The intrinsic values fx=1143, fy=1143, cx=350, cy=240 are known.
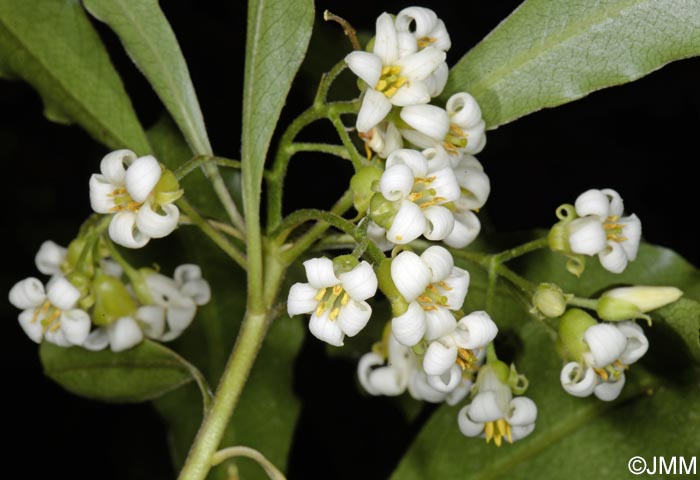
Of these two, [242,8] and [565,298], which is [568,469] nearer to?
[565,298]

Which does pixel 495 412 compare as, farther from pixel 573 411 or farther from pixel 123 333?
pixel 123 333

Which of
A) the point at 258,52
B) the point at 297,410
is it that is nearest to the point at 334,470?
the point at 297,410

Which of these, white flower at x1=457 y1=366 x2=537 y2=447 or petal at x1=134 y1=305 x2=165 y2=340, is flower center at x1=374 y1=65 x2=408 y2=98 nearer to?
white flower at x1=457 y1=366 x2=537 y2=447

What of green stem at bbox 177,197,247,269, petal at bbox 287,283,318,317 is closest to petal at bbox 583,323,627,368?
petal at bbox 287,283,318,317

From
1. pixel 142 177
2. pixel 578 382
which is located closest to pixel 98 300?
pixel 142 177

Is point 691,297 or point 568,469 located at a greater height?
point 691,297

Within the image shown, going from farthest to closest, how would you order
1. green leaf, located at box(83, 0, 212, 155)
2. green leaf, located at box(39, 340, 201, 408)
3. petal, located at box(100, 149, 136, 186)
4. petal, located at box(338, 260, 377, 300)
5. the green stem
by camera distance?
green leaf, located at box(39, 340, 201, 408)
green leaf, located at box(83, 0, 212, 155)
the green stem
petal, located at box(100, 149, 136, 186)
petal, located at box(338, 260, 377, 300)

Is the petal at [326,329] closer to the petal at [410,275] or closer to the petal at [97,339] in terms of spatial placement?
the petal at [410,275]

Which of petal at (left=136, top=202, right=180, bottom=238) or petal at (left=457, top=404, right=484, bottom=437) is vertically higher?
petal at (left=136, top=202, right=180, bottom=238)
